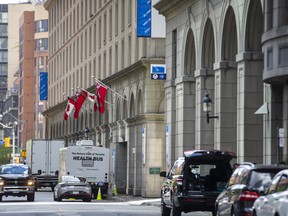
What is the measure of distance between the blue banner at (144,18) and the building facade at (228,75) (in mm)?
3805

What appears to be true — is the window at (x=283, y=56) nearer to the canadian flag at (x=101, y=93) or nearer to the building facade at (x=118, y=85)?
the building facade at (x=118, y=85)

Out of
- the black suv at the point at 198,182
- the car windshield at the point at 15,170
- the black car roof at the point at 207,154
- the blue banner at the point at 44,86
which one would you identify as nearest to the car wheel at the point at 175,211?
the black suv at the point at 198,182

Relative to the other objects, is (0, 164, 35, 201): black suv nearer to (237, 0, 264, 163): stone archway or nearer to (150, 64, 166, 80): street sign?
(150, 64, 166, 80): street sign

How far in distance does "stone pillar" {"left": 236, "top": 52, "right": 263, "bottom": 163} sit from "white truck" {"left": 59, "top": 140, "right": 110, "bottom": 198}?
19.3m

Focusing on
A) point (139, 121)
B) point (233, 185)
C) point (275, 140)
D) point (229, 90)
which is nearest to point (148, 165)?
point (139, 121)

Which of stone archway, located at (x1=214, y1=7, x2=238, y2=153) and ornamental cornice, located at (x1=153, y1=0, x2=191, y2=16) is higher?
ornamental cornice, located at (x1=153, y1=0, x2=191, y2=16)

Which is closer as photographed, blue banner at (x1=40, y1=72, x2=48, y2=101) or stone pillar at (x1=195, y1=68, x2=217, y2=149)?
stone pillar at (x1=195, y1=68, x2=217, y2=149)

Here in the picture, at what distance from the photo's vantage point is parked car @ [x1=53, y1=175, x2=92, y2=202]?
5300cm

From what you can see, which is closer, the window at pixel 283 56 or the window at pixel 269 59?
the window at pixel 283 56

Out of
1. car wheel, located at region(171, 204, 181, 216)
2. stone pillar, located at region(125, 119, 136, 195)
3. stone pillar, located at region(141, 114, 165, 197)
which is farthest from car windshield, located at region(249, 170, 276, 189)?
stone pillar, located at region(125, 119, 136, 195)

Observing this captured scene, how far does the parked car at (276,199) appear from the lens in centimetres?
1897

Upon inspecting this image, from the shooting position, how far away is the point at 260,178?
2250 centimetres

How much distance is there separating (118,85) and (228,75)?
29.1 m

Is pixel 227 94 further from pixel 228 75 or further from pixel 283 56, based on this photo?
pixel 283 56
